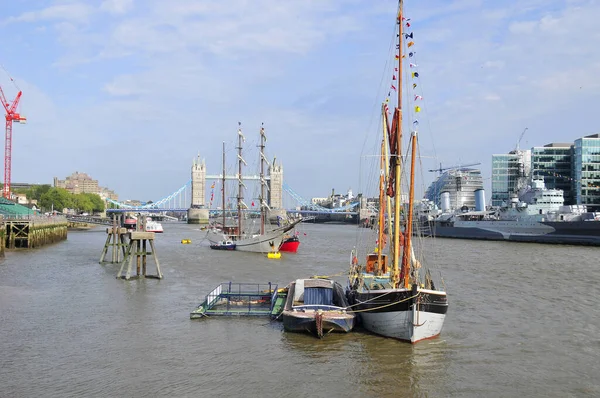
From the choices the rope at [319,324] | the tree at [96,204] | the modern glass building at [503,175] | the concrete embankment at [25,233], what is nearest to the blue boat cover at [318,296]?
the rope at [319,324]

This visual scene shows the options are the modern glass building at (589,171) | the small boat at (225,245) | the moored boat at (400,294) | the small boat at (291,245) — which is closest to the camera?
the moored boat at (400,294)

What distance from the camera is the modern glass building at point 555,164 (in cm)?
13262

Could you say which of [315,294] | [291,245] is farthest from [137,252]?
[291,245]

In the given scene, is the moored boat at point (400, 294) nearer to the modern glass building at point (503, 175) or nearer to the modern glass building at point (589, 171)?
the modern glass building at point (589, 171)

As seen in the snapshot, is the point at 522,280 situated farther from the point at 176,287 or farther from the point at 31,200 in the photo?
the point at 31,200

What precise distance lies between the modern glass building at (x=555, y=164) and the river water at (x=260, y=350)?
10561 centimetres

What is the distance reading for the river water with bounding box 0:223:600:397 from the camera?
1678cm

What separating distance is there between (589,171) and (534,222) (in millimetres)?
44853

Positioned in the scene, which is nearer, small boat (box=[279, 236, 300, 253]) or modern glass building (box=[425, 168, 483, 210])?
small boat (box=[279, 236, 300, 253])

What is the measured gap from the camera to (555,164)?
134 m

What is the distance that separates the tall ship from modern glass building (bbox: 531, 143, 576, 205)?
33.5 metres

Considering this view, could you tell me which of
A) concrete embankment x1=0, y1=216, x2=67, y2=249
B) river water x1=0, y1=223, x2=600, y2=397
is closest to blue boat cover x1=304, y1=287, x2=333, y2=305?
river water x1=0, y1=223, x2=600, y2=397

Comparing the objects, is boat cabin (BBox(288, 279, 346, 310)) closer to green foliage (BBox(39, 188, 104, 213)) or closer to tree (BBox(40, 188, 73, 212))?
green foliage (BBox(39, 188, 104, 213))

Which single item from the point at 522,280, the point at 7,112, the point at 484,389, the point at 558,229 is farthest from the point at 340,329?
the point at 7,112
